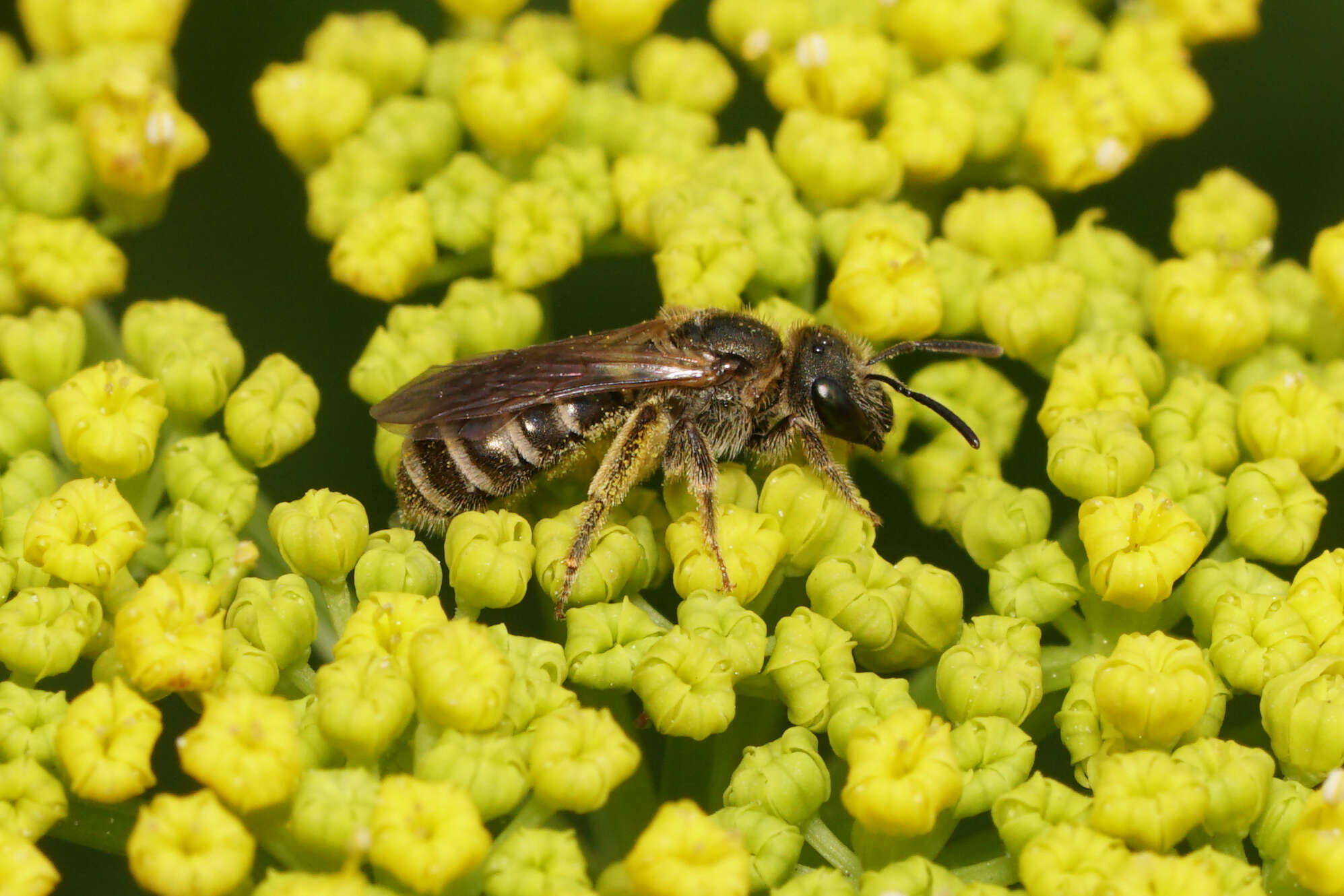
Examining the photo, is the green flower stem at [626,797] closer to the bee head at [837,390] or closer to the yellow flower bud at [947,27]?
the bee head at [837,390]

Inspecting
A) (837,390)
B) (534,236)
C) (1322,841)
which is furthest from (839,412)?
(1322,841)

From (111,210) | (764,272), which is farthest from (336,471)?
(764,272)

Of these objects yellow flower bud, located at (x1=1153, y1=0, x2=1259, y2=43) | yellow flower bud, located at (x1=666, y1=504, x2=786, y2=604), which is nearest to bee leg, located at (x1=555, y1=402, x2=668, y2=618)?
yellow flower bud, located at (x1=666, y1=504, x2=786, y2=604)

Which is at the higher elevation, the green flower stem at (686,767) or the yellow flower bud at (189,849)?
the yellow flower bud at (189,849)

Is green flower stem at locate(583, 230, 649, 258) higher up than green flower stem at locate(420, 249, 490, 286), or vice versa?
green flower stem at locate(583, 230, 649, 258)

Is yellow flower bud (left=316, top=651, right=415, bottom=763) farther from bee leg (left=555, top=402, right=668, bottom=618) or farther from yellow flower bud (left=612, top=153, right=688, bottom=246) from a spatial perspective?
yellow flower bud (left=612, top=153, right=688, bottom=246)

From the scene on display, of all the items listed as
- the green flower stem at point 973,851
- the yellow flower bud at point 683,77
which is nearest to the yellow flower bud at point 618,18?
the yellow flower bud at point 683,77
